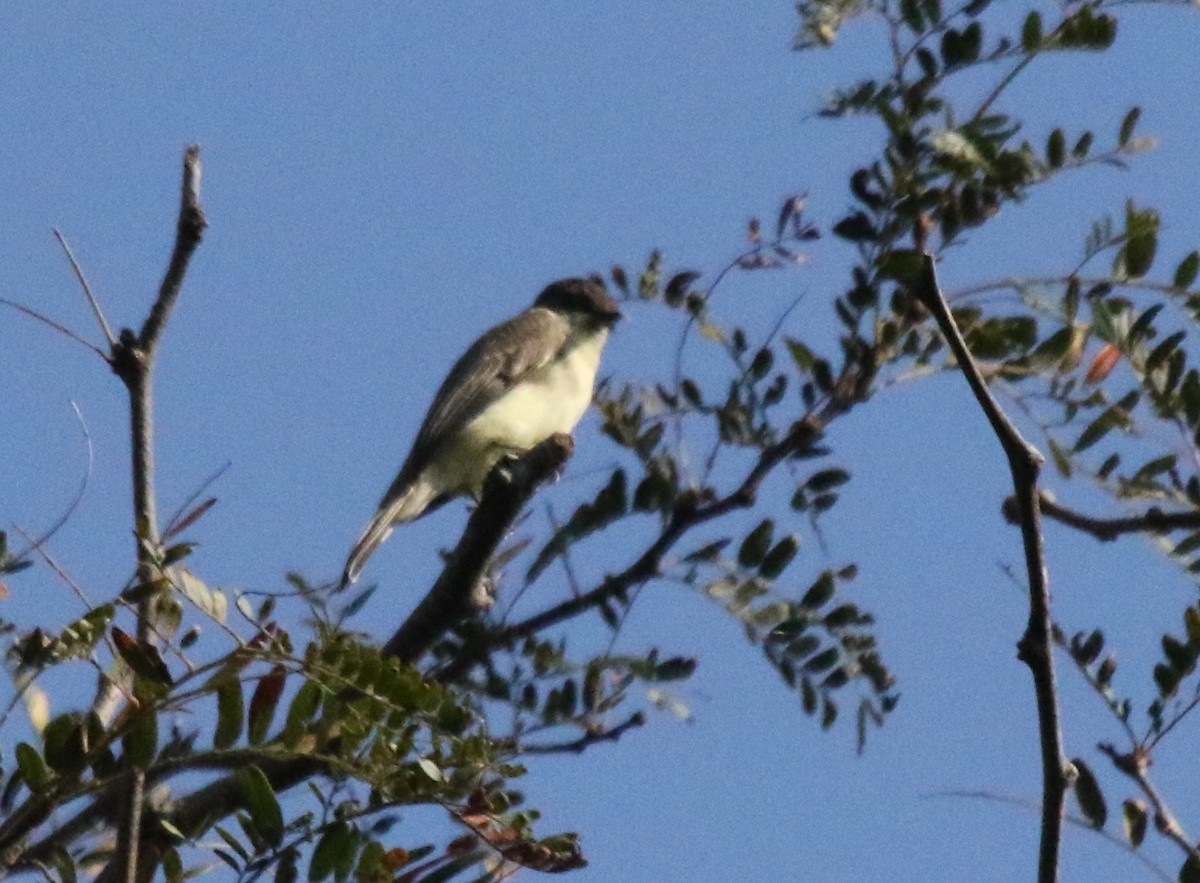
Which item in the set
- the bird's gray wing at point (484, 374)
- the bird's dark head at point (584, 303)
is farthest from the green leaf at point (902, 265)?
the bird's dark head at point (584, 303)

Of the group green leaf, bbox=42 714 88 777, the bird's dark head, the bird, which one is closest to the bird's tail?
the bird

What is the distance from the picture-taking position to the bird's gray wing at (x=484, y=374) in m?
7.23

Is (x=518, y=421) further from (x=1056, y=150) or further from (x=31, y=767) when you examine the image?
(x=31, y=767)

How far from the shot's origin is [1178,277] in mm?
3162

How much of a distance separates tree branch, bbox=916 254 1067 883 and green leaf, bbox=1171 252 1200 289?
119cm

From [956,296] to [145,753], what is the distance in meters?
1.50

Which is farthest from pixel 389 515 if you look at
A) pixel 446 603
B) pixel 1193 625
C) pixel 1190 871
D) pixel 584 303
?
pixel 1190 871

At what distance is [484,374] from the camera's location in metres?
7.50

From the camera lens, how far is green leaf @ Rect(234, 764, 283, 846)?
105 inches

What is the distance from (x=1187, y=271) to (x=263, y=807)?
1.63 meters

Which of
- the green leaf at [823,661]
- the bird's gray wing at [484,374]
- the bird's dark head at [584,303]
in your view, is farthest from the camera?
the bird's dark head at [584,303]

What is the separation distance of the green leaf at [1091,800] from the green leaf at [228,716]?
3.62ft

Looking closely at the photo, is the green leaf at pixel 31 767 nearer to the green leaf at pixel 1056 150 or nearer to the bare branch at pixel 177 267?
the bare branch at pixel 177 267

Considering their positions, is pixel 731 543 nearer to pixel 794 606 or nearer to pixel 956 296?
pixel 794 606
